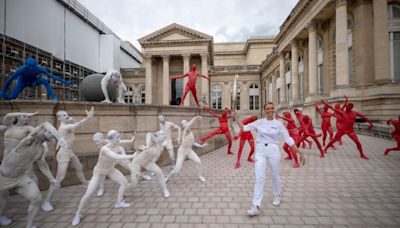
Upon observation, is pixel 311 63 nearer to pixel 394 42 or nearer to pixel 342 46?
pixel 342 46

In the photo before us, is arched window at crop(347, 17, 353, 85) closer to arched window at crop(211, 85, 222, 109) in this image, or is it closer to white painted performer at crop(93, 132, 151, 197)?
white painted performer at crop(93, 132, 151, 197)

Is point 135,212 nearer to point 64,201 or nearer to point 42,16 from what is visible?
point 64,201

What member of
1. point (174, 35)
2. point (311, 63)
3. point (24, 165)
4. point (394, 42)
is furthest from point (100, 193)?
point (174, 35)

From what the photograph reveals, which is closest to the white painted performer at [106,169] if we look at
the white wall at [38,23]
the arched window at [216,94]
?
the white wall at [38,23]

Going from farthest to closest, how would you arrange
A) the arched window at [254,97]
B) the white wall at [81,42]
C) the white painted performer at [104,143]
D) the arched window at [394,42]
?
the arched window at [254,97], the white wall at [81,42], the arched window at [394,42], the white painted performer at [104,143]

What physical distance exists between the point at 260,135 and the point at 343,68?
15.7 meters

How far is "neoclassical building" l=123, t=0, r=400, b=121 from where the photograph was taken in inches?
528

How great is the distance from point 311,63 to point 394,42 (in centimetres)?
586

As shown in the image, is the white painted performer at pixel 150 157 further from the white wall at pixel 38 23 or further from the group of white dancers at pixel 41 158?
the white wall at pixel 38 23

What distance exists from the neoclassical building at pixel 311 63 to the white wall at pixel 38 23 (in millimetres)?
14412

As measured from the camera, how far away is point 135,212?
331 centimetres

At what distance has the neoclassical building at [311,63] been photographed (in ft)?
44.0

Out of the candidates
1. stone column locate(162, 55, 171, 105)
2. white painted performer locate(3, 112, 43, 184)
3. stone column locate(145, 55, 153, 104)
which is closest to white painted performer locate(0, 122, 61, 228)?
white painted performer locate(3, 112, 43, 184)

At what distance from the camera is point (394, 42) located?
14.2 meters
